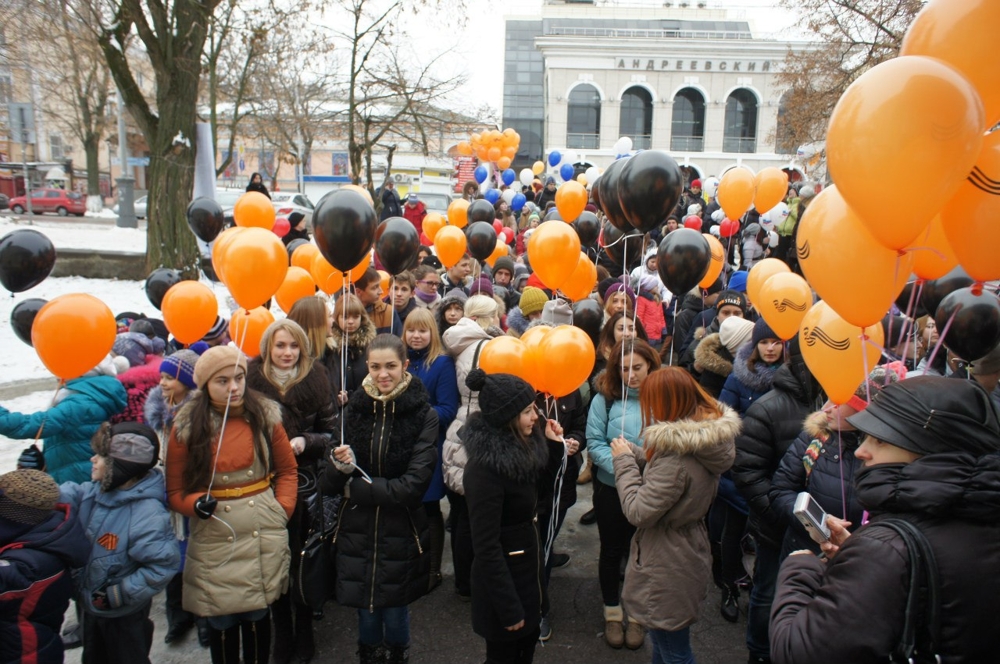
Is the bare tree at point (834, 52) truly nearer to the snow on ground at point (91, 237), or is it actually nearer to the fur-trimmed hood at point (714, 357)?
the fur-trimmed hood at point (714, 357)

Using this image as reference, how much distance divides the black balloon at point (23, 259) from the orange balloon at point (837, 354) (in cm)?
411

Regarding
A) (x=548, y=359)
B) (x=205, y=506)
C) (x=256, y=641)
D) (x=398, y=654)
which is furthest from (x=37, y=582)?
(x=548, y=359)

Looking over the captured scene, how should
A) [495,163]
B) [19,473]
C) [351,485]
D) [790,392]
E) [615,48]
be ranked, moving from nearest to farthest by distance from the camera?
[19,473]
[351,485]
[790,392]
[495,163]
[615,48]

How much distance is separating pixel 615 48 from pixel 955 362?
123ft

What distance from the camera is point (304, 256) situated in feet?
18.6

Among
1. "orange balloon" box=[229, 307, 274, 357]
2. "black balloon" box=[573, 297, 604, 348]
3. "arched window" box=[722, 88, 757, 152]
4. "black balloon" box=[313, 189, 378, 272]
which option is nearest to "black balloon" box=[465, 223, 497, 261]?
"black balloon" box=[573, 297, 604, 348]

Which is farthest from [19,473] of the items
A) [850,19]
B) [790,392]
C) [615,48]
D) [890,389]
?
[615,48]

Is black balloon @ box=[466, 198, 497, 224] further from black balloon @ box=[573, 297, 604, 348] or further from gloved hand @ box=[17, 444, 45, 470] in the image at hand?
gloved hand @ box=[17, 444, 45, 470]

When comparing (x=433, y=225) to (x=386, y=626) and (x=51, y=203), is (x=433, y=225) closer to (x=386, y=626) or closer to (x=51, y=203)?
(x=386, y=626)

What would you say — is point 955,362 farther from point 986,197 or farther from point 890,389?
point 890,389

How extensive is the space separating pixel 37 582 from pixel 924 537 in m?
2.93

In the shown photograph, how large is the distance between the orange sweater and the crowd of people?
0.01 metres

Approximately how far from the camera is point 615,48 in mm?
36812

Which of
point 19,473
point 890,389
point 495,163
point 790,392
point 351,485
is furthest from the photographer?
point 495,163
